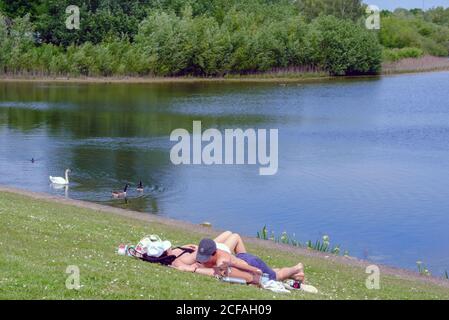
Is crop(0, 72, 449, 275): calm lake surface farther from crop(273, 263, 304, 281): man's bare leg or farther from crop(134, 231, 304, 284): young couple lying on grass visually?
crop(134, 231, 304, 284): young couple lying on grass

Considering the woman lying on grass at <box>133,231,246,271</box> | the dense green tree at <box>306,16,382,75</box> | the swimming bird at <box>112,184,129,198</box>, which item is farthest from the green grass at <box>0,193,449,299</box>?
the dense green tree at <box>306,16,382,75</box>

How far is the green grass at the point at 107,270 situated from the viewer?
11.7m

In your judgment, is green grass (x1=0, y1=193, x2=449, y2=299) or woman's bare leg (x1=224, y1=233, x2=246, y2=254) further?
woman's bare leg (x1=224, y1=233, x2=246, y2=254)

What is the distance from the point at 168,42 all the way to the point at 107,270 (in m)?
86.2

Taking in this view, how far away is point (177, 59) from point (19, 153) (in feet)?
192

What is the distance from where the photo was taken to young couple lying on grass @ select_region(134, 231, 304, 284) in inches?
528

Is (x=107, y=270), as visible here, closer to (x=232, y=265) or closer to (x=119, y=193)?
(x=232, y=265)

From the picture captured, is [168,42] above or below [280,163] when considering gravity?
above

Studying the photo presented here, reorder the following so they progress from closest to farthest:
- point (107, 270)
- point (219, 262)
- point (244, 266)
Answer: point (107, 270) < point (244, 266) < point (219, 262)

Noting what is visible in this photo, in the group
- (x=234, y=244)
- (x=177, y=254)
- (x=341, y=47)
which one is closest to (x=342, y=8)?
(x=341, y=47)

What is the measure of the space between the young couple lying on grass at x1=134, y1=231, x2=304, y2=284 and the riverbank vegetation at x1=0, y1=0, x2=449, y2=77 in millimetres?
80755

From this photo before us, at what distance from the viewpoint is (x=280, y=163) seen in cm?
3822

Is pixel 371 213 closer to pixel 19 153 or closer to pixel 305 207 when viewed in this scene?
pixel 305 207

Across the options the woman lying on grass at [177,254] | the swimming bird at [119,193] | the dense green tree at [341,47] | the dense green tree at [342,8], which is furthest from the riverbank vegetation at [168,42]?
the woman lying on grass at [177,254]
